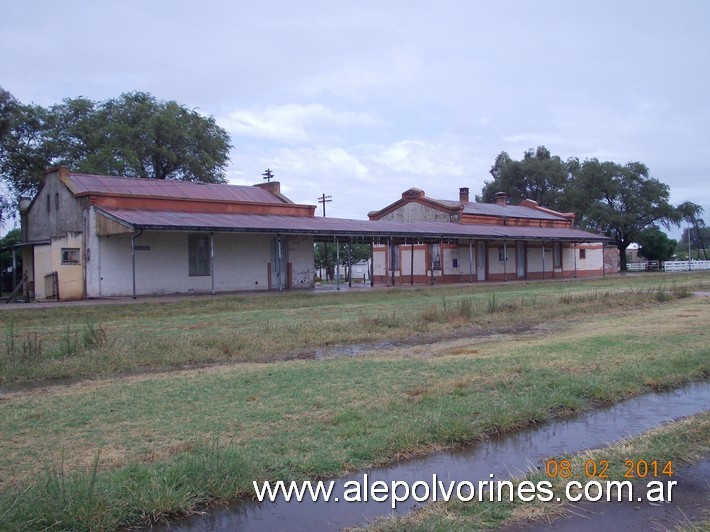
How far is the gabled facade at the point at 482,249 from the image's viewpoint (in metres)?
40.2

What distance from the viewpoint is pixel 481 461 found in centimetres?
593

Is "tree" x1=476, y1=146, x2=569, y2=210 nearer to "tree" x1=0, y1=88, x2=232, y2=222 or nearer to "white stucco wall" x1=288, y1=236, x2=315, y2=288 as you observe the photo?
"tree" x1=0, y1=88, x2=232, y2=222

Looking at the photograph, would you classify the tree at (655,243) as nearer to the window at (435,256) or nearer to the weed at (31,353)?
the window at (435,256)

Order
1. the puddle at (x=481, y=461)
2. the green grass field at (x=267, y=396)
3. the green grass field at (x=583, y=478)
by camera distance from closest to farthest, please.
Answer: the green grass field at (x=583, y=478)
the puddle at (x=481, y=461)
the green grass field at (x=267, y=396)

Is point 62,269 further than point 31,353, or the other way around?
point 62,269

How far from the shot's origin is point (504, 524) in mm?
4406

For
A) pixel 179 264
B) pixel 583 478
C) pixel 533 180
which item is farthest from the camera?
pixel 533 180

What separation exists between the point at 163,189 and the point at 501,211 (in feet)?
88.6

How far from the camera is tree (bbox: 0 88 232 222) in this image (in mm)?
40219

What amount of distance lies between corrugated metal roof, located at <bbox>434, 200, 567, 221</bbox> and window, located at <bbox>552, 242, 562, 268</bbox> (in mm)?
2750

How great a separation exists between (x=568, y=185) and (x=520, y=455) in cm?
7025

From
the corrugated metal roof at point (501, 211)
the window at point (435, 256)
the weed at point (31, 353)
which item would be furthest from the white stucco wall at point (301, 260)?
the weed at point (31, 353)
